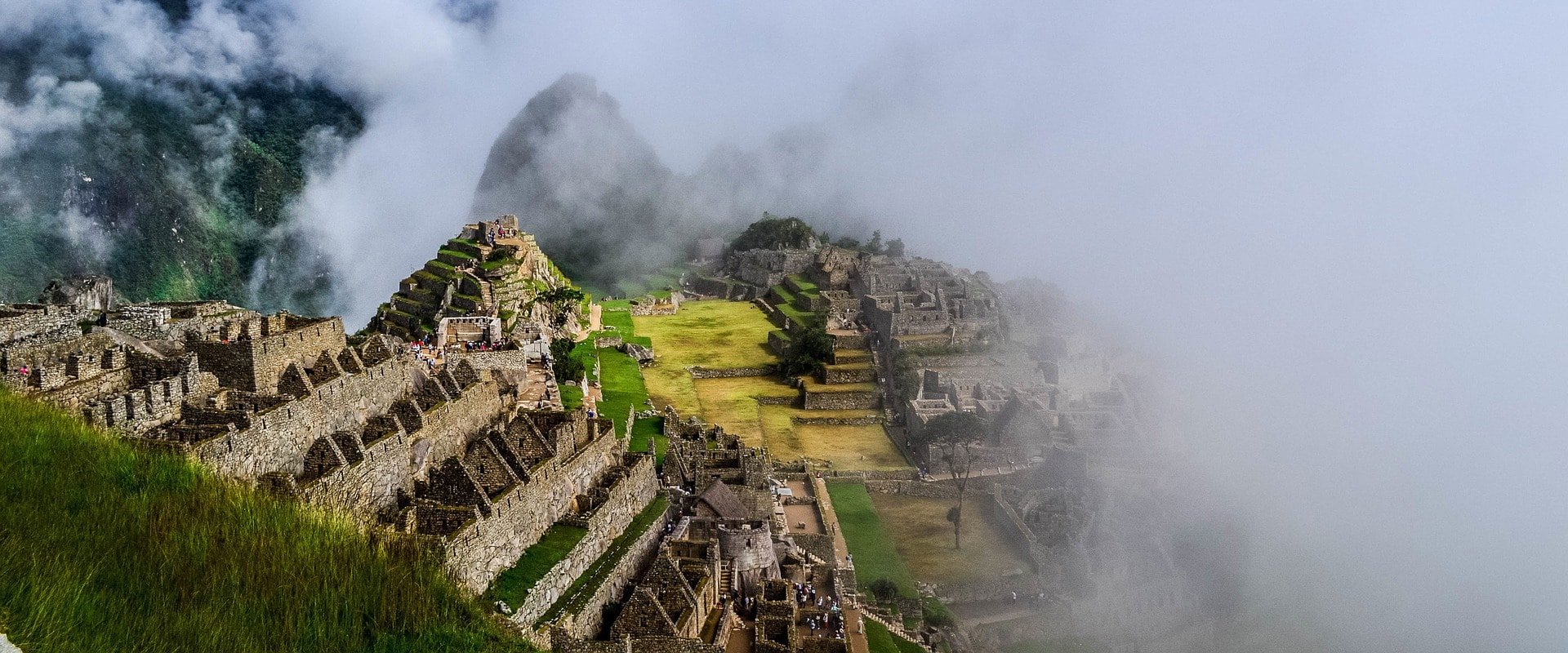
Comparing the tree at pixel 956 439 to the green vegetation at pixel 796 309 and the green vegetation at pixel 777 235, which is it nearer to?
the green vegetation at pixel 796 309

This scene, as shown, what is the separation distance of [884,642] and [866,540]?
8.42 meters

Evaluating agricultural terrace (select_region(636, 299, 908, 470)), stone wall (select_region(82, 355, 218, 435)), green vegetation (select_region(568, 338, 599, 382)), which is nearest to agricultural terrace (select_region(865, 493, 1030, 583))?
agricultural terrace (select_region(636, 299, 908, 470))

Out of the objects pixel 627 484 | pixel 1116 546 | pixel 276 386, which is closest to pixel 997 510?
pixel 1116 546

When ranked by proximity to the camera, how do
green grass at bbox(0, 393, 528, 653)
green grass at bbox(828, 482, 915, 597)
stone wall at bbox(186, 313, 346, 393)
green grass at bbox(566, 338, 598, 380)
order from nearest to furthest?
1. green grass at bbox(0, 393, 528, 653)
2. stone wall at bbox(186, 313, 346, 393)
3. green grass at bbox(828, 482, 915, 597)
4. green grass at bbox(566, 338, 598, 380)

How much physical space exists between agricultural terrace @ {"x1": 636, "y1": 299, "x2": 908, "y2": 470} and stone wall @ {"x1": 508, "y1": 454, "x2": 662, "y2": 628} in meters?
16.1

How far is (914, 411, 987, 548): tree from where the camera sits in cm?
3700

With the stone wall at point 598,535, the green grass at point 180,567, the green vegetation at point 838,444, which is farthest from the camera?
the green vegetation at point 838,444

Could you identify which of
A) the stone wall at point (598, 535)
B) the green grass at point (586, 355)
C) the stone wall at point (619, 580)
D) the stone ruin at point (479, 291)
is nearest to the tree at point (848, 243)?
the stone ruin at point (479, 291)

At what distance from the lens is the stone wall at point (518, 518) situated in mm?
13633

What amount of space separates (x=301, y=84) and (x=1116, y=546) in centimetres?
3498

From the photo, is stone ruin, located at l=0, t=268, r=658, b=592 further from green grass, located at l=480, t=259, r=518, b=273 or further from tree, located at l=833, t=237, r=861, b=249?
tree, located at l=833, t=237, r=861, b=249

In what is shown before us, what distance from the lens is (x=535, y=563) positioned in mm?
15719

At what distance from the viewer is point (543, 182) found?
3725 inches

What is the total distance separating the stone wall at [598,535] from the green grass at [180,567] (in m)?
5.03
